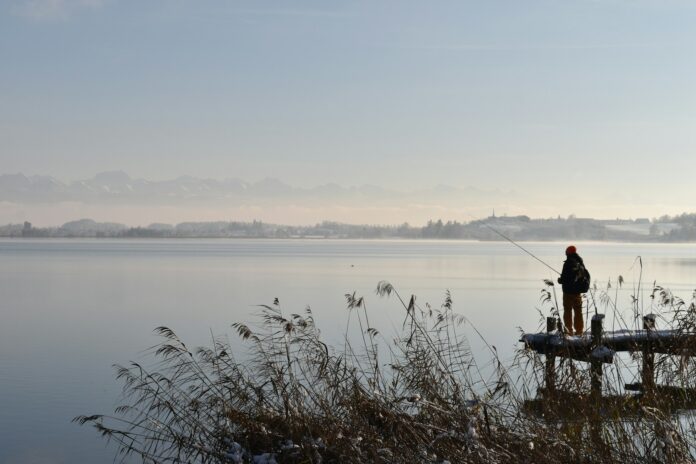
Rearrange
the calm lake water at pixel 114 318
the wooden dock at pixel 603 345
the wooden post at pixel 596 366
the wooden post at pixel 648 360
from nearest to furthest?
the wooden post at pixel 596 366
the wooden post at pixel 648 360
the wooden dock at pixel 603 345
the calm lake water at pixel 114 318

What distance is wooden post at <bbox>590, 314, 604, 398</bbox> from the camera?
8.56 metres

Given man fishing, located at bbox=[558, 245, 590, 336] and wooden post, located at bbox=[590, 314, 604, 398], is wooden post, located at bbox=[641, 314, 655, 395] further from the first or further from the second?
A: man fishing, located at bbox=[558, 245, 590, 336]

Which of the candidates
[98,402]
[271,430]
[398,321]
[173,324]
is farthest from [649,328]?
[173,324]

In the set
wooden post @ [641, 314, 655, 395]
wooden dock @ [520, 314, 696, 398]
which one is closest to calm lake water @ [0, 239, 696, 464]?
wooden dock @ [520, 314, 696, 398]

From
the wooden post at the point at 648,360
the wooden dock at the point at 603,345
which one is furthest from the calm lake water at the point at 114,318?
the wooden post at the point at 648,360

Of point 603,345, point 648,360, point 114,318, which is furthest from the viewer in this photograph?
point 114,318

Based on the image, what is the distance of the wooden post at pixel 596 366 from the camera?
28.1ft

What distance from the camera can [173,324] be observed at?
23.4 meters

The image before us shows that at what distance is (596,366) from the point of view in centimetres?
945

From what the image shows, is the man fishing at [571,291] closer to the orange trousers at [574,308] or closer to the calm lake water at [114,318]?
the orange trousers at [574,308]

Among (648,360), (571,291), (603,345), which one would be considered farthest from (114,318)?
(648,360)

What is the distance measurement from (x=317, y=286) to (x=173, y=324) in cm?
1655

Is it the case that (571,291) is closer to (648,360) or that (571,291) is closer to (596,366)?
(648,360)

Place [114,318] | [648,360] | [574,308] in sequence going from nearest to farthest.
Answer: [648,360]
[574,308]
[114,318]
